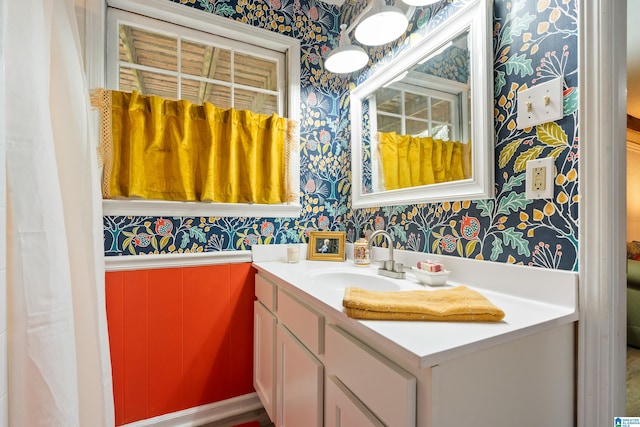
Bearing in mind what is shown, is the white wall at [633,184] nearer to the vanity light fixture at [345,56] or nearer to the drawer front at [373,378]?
the vanity light fixture at [345,56]

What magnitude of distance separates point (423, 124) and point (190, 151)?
1.10 meters

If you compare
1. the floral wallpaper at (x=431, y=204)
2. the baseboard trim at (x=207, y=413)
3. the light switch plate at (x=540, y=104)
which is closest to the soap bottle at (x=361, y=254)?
the floral wallpaper at (x=431, y=204)

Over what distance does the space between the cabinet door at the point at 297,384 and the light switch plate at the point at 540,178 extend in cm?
81


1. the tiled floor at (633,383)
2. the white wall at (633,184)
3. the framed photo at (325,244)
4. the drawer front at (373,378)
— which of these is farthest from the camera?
the white wall at (633,184)

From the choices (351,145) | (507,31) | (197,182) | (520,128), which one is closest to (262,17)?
(351,145)

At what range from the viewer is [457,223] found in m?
1.10

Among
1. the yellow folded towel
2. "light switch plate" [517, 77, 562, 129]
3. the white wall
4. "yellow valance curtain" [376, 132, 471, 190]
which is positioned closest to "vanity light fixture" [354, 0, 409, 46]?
"yellow valance curtain" [376, 132, 471, 190]

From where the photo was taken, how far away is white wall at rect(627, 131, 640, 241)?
3.08m

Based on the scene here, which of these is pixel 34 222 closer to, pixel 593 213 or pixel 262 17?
pixel 593 213

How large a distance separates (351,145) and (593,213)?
1.19 m

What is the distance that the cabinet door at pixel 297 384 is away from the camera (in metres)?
0.88

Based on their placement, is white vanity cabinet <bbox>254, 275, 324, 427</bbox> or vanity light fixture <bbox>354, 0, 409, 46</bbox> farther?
vanity light fixture <bbox>354, 0, 409, 46</bbox>

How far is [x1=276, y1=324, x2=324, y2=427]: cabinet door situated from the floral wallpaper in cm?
64

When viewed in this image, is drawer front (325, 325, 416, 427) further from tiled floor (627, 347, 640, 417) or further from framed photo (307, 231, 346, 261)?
tiled floor (627, 347, 640, 417)
